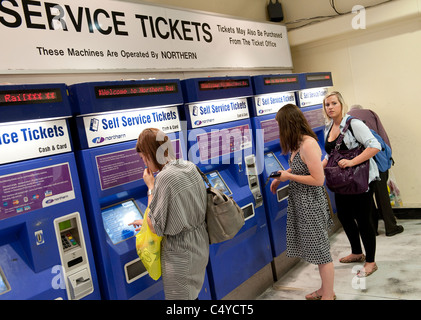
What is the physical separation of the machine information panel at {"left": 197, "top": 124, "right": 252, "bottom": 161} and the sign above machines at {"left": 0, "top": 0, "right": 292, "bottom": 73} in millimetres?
877

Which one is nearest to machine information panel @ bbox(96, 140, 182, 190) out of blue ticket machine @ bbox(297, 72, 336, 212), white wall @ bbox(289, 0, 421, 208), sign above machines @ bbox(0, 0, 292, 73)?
sign above machines @ bbox(0, 0, 292, 73)

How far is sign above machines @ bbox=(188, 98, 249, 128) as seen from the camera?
118 inches

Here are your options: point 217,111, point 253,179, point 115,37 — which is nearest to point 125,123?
point 217,111

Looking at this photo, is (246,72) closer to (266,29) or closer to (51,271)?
(266,29)

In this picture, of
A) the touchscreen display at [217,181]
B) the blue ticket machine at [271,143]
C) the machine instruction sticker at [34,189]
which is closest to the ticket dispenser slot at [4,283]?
the machine instruction sticker at [34,189]

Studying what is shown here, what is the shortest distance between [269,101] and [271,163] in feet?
1.98

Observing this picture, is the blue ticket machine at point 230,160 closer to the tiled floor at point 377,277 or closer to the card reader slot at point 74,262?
the tiled floor at point 377,277

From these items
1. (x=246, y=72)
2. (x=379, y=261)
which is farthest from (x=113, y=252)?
(x=246, y=72)

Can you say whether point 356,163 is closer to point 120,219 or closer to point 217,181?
point 217,181

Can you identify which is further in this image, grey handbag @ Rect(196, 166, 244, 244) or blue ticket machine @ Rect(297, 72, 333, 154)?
blue ticket machine @ Rect(297, 72, 333, 154)

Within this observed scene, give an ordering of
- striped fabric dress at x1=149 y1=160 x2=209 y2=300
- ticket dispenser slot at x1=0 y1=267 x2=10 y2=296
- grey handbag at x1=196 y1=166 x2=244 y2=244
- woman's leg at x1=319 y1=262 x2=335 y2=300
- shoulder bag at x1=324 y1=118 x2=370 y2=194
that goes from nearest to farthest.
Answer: ticket dispenser slot at x1=0 y1=267 x2=10 y2=296
striped fabric dress at x1=149 y1=160 x2=209 y2=300
grey handbag at x1=196 y1=166 x2=244 y2=244
woman's leg at x1=319 y1=262 x2=335 y2=300
shoulder bag at x1=324 y1=118 x2=370 y2=194

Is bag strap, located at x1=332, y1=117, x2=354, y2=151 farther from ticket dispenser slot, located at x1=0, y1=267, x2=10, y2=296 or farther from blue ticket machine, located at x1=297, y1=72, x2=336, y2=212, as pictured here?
ticket dispenser slot, located at x1=0, y1=267, x2=10, y2=296

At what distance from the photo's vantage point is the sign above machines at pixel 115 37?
2637mm

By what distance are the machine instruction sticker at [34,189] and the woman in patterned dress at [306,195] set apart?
1.54 m
